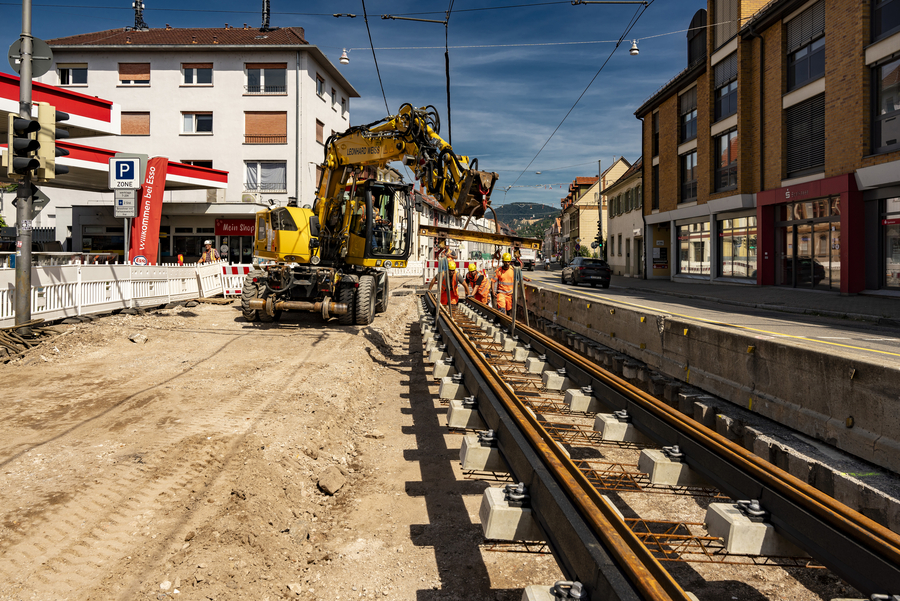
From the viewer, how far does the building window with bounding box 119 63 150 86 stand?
112 feet

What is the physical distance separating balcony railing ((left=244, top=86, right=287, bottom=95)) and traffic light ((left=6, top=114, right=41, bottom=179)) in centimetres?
2570

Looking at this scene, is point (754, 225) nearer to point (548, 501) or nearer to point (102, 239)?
point (548, 501)


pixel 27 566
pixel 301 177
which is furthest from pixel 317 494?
A: pixel 301 177

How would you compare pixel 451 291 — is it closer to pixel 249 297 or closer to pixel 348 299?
pixel 348 299

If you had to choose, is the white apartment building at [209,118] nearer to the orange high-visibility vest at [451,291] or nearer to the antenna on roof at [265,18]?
the antenna on roof at [265,18]

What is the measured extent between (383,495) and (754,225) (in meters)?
24.6

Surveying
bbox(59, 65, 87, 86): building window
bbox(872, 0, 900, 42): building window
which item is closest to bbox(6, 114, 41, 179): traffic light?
bbox(872, 0, 900, 42): building window

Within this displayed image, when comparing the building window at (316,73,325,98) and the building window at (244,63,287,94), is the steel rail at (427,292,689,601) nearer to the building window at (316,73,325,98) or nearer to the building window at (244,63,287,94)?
the building window at (244,63,287,94)

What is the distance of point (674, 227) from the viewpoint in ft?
108

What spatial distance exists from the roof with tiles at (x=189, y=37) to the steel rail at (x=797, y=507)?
1372 inches

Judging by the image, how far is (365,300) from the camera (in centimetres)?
1326

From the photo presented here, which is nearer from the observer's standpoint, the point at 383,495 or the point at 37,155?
the point at 383,495

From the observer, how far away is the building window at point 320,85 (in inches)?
1411

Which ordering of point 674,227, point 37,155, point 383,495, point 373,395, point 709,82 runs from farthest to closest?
point 674,227
point 709,82
point 37,155
point 373,395
point 383,495
